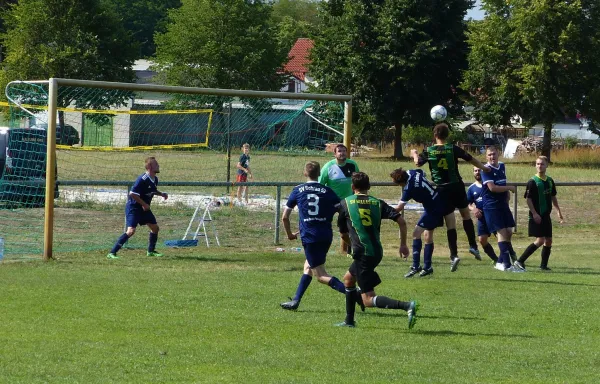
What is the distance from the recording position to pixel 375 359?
8625 mm

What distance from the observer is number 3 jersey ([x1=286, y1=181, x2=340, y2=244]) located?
1088 centimetres

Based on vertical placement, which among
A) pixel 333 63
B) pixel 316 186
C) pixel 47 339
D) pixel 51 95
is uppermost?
pixel 333 63

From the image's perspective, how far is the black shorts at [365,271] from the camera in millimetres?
10117

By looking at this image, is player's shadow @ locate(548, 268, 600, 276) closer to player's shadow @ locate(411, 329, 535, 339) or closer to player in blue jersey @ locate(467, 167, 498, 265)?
player in blue jersey @ locate(467, 167, 498, 265)

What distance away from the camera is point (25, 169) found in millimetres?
17984

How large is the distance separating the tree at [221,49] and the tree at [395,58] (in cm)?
1074

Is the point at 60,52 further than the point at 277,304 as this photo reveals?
Yes

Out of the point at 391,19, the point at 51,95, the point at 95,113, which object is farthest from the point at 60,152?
the point at 391,19

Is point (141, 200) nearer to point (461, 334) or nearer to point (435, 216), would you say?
point (435, 216)

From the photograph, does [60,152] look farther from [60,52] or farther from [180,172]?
[60,52]

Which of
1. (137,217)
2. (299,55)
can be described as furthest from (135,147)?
(299,55)

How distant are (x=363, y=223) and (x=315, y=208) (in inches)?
37.5

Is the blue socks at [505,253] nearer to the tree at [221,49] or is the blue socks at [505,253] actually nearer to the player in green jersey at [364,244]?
the player in green jersey at [364,244]

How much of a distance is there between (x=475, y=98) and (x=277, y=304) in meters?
46.3
